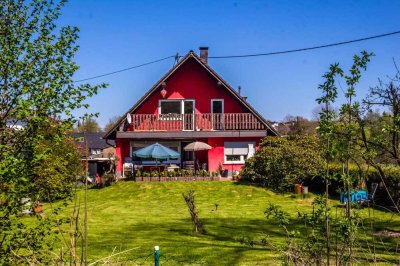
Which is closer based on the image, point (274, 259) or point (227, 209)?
point (274, 259)

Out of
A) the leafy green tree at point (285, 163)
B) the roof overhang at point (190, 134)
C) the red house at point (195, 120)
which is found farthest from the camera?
the red house at point (195, 120)

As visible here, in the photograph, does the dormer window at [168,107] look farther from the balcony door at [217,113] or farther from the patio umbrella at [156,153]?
the patio umbrella at [156,153]

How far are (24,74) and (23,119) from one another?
0.76 meters

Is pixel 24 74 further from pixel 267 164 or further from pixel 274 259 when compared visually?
pixel 267 164

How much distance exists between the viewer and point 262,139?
27484 mm

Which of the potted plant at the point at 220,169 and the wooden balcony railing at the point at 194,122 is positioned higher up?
the wooden balcony railing at the point at 194,122

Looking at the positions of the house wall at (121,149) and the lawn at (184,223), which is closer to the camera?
the lawn at (184,223)

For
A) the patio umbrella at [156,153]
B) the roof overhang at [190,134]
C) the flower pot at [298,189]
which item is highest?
the roof overhang at [190,134]

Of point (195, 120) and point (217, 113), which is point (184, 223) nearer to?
point (195, 120)

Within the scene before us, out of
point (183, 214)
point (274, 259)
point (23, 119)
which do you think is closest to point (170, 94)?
point (183, 214)

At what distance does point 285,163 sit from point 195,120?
24.5ft

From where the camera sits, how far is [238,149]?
95.2 feet

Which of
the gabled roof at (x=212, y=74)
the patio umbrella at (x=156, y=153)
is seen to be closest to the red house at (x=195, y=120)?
the gabled roof at (x=212, y=74)

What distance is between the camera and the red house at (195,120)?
28203mm
